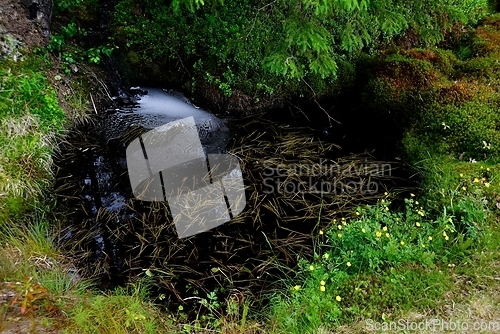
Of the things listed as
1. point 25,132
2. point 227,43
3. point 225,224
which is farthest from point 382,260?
point 25,132

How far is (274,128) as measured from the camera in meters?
6.36

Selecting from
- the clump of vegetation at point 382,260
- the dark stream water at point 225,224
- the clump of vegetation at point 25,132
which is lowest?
the clump of vegetation at point 382,260

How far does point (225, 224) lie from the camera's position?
4.71m

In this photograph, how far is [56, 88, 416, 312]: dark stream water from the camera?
4.20m

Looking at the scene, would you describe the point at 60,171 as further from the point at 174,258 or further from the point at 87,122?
the point at 174,258

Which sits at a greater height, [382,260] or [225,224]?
[225,224]

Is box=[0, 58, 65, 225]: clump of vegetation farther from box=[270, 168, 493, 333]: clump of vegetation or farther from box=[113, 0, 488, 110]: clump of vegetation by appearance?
box=[270, 168, 493, 333]: clump of vegetation

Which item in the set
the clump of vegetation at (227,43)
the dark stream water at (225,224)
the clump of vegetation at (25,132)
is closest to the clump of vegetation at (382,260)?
the dark stream water at (225,224)

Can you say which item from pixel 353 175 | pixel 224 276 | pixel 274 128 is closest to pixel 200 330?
pixel 224 276

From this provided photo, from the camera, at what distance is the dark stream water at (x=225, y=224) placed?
13.8 feet

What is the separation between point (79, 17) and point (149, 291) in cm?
561

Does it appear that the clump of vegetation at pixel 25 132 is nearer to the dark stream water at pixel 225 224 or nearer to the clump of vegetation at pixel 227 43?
the dark stream water at pixel 225 224

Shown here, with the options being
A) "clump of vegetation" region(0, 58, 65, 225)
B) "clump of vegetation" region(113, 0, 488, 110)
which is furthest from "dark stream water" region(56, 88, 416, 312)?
"clump of vegetation" region(113, 0, 488, 110)

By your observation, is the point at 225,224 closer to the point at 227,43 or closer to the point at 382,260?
the point at 382,260
